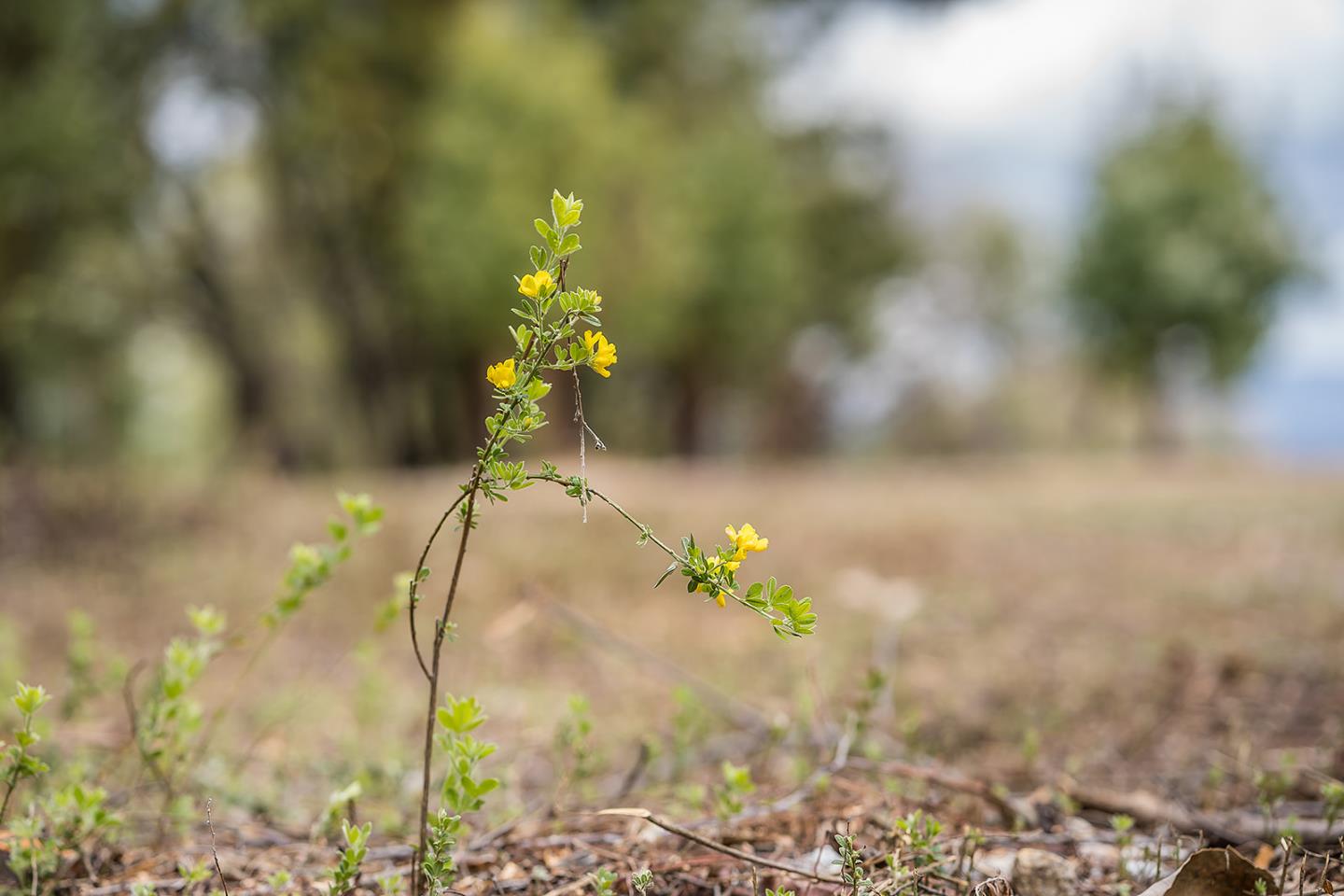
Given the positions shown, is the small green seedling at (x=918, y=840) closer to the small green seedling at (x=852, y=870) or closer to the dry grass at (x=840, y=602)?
the small green seedling at (x=852, y=870)

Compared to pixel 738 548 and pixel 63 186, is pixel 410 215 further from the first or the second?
pixel 738 548

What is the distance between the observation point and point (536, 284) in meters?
1.25

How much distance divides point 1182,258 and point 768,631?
16.2m

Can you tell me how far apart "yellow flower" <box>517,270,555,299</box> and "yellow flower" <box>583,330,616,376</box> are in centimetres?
8

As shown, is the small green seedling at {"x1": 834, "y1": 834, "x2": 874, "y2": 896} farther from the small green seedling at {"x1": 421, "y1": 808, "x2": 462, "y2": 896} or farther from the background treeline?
the background treeline

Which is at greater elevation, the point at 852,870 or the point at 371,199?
the point at 371,199

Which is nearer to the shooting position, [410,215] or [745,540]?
[745,540]

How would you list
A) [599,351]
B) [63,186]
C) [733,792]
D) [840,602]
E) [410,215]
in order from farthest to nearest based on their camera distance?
[410,215] → [63,186] → [840,602] → [733,792] → [599,351]

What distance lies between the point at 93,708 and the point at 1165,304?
63.7 feet

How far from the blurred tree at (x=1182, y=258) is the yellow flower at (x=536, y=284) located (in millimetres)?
19790

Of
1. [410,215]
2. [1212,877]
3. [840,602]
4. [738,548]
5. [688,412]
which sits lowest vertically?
[1212,877]

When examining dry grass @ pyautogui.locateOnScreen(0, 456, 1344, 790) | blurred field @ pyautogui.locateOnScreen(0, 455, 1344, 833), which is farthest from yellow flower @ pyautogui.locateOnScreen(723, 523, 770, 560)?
blurred field @ pyautogui.locateOnScreen(0, 455, 1344, 833)

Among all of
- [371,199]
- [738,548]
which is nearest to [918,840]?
[738,548]

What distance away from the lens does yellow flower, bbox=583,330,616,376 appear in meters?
1.22
